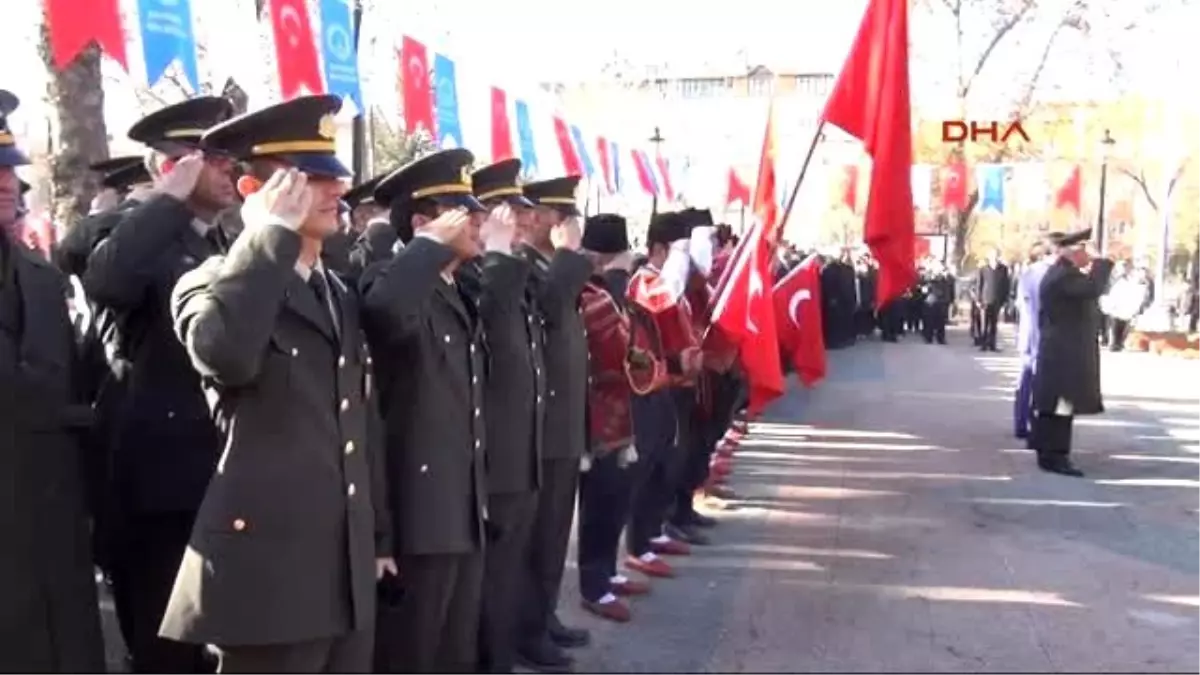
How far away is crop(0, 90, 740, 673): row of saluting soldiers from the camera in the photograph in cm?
309

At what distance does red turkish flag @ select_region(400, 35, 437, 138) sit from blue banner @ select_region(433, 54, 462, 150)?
209 millimetres

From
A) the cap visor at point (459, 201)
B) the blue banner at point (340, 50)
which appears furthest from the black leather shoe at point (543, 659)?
the blue banner at point (340, 50)

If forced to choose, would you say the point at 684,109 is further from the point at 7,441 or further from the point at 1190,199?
the point at 7,441

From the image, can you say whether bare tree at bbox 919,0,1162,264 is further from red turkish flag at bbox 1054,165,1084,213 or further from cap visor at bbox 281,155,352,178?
cap visor at bbox 281,155,352,178

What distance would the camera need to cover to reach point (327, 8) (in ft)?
28.3

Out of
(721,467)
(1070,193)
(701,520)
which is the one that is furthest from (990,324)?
(701,520)

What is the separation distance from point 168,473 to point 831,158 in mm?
27717

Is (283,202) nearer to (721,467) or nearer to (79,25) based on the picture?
(79,25)

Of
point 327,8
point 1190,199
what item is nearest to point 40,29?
point 327,8

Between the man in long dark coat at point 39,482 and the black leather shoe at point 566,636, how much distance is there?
199 cm

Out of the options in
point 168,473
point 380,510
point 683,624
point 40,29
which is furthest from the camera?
point 40,29

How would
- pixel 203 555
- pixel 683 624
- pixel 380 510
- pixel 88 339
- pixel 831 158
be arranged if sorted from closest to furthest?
pixel 203 555
pixel 380 510
pixel 88 339
pixel 683 624
pixel 831 158

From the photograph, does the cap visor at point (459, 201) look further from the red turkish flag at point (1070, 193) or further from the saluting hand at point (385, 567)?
the red turkish flag at point (1070, 193)

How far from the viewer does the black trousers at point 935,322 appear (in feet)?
87.0
